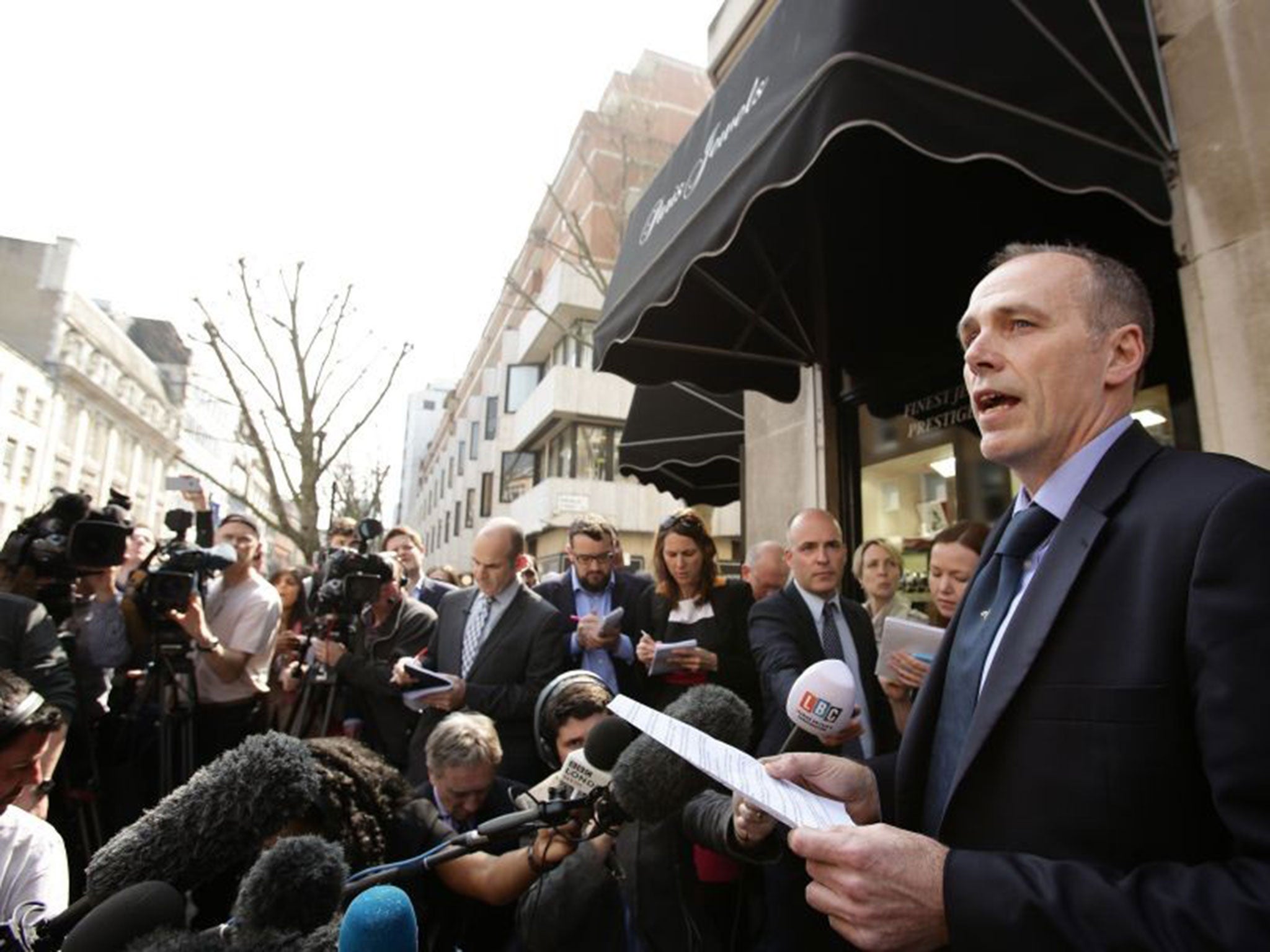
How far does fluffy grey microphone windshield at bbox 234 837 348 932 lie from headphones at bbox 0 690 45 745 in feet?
4.39

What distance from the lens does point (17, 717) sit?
6.46 ft

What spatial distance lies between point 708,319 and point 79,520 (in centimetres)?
405

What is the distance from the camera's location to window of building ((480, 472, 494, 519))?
90.1ft

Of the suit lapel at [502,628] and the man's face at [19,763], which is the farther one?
the suit lapel at [502,628]

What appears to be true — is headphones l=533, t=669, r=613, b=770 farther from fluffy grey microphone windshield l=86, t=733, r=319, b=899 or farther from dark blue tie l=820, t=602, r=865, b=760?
dark blue tie l=820, t=602, r=865, b=760

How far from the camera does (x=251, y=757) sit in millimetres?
1611

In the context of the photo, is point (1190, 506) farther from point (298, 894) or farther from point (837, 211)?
point (837, 211)

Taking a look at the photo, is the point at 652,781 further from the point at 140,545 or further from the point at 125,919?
the point at 140,545

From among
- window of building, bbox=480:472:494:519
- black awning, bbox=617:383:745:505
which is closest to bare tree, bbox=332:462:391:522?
window of building, bbox=480:472:494:519

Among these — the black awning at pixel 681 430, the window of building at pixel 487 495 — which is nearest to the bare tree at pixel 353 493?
the window of building at pixel 487 495

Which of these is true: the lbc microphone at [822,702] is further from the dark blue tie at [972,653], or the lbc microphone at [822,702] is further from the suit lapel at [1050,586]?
the suit lapel at [1050,586]

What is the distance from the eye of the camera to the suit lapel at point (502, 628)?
3611 mm

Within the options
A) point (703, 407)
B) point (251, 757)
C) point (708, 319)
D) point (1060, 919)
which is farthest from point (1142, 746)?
point (703, 407)

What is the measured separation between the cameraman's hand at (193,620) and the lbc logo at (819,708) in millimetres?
3361
